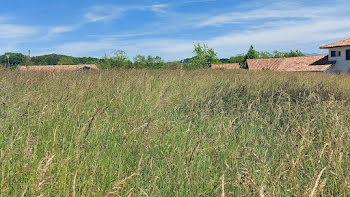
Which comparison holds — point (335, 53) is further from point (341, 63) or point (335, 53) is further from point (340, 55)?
point (341, 63)

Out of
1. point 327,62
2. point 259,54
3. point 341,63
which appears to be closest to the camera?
point 341,63

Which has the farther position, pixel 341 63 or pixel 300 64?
pixel 300 64

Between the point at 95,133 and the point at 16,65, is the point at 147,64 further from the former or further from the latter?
the point at 95,133

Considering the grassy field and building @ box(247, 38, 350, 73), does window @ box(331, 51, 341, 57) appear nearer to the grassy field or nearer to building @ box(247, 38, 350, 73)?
building @ box(247, 38, 350, 73)

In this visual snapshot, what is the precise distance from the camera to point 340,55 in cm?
3912

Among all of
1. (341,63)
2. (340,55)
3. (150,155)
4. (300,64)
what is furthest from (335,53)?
(150,155)

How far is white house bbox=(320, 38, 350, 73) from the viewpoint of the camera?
38562mm

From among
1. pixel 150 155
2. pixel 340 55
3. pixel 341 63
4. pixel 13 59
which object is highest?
pixel 340 55

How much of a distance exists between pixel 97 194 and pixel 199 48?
60.9 meters

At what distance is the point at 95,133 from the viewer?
3049 mm

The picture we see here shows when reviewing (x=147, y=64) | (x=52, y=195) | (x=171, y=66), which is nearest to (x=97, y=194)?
(x=52, y=195)

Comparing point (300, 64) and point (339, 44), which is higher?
point (339, 44)

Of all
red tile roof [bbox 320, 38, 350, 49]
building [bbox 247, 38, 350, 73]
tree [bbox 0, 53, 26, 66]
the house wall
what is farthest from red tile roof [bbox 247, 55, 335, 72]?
tree [bbox 0, 53, 26, 66]

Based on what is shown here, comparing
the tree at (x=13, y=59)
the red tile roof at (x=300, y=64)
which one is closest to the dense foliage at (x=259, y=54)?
the red tile roof at (x=300, y=64)
